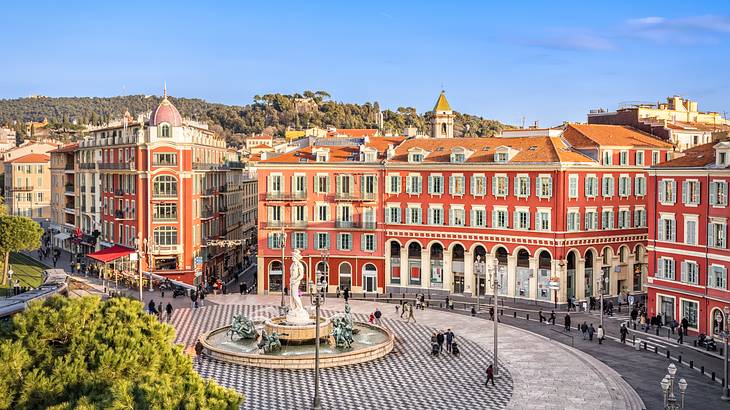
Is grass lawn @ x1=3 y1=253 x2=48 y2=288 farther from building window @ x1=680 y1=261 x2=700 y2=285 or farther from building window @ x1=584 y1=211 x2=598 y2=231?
building window @ x1=680 y1=261 x2=700 y2=285

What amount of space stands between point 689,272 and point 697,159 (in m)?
7.82

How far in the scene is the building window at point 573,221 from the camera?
65.3 meters

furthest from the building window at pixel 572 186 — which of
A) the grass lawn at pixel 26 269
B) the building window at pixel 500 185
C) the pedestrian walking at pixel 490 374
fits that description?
the grass lawn at pixel 26 269

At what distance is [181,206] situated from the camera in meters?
73.6

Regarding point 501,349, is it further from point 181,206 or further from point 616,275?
point 181,206

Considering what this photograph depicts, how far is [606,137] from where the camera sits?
232 feet

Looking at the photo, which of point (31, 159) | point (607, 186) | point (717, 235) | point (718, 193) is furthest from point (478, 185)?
point (31, 159)

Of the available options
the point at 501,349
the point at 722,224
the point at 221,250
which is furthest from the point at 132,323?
the point at 221,250

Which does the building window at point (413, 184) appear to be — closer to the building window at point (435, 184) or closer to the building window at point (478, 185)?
the building window at point (435, 184)

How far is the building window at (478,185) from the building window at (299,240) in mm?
15785

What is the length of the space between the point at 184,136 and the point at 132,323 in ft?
168

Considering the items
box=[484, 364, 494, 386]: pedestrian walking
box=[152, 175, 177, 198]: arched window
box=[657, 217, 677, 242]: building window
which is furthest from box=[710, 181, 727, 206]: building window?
box=[152, 175, 177, 198]: arched window

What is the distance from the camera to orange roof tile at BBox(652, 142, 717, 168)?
5390 centimetres

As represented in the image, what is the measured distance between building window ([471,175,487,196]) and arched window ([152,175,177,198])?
27.2m
